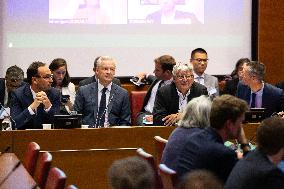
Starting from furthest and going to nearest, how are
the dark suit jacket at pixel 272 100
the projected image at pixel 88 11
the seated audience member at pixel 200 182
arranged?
the projected image at pixel 88 11
the dark suit jacket at pixel 272 100
the seated audience member at pixel 200 182

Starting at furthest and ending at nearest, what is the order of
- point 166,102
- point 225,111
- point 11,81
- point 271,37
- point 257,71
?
point 271,37
point 11,81
point 257,71
point 166,102
point 225,111

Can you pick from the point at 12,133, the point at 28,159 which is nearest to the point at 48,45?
the point at 12,133

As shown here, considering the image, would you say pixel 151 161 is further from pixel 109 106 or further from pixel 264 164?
pixel 109 106

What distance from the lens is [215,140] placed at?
434cm

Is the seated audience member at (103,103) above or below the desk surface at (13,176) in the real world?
above

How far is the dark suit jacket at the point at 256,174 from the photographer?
3500mm

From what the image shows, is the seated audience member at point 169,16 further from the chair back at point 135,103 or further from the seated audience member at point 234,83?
the chair back at point 135,103

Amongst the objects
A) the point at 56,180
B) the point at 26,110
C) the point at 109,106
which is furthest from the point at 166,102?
the point at 56,180

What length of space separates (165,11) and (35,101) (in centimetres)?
349

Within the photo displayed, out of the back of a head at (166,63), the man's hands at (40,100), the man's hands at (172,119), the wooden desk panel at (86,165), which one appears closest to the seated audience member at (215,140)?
the wooden desk panel at (86,165)

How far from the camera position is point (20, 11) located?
9250mm

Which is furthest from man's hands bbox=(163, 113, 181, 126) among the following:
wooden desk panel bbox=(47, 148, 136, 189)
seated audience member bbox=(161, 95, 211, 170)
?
seated audience member bbox=(161, 95, 211, 170)

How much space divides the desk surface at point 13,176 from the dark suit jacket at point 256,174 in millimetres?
1308

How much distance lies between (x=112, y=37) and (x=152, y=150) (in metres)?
3.39
